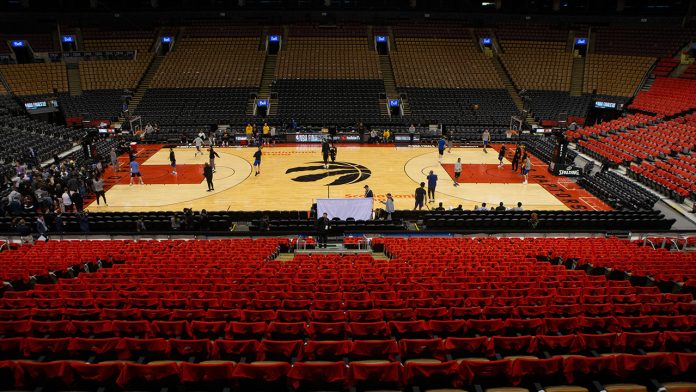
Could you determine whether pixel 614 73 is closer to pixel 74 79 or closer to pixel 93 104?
pixel 93 104

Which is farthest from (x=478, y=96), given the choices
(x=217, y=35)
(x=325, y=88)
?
(x=217, y=35)

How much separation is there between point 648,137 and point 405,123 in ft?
52.0

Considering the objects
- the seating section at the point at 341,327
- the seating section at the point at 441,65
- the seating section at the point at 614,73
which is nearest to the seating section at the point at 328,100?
the seating section at the point at 441,65

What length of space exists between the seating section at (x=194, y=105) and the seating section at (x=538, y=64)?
23394 mm

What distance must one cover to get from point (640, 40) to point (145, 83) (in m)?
42.9

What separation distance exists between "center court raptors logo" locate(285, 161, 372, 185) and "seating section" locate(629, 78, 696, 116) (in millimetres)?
22412

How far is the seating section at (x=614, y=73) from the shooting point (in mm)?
38156

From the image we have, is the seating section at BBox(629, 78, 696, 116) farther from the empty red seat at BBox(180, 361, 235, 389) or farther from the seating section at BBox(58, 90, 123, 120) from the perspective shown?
the seating section at BBox(58, 90, 123, 120)

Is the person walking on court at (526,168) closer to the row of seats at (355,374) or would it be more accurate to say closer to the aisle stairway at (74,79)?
the row of seats at (355,374)

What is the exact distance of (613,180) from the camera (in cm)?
2325

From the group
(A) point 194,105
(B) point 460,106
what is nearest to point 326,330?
(B) point 460,106

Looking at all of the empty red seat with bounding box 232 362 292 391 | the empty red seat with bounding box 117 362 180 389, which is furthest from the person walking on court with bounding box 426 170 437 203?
the empty red seat with bounding box 117 362 180 389

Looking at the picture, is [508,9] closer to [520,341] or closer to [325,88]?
[325,88]

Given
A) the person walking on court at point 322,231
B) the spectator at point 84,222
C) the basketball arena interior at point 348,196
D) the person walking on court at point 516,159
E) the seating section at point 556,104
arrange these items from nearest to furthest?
the basketball arena interior at point 348,196, the person walking on court at point 322,231, the spectator at point 84,222, the person walking on court at point 516,159, the seating section at point 556,104
